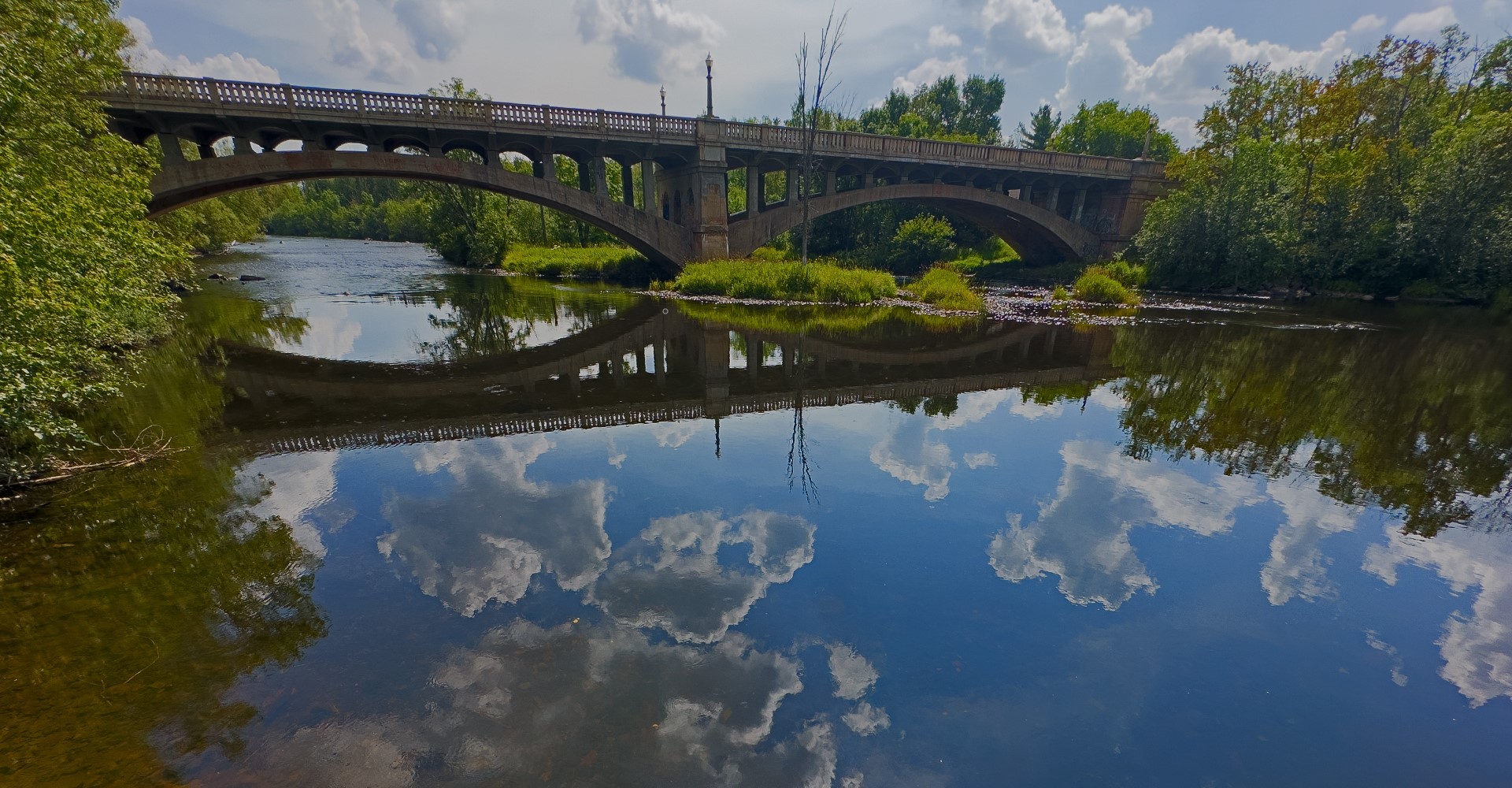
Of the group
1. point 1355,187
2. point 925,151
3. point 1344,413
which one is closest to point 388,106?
point 925,151

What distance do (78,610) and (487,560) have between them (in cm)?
282

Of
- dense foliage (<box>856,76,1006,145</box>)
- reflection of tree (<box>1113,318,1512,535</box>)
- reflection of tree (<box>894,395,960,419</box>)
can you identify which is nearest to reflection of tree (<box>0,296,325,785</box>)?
reflection of tree (<box>894,395,960,419</box>)

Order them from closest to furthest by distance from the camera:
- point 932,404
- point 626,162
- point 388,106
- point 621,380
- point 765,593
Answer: point 765,593
point 932,404
point 621,380
point 388,106
point 626,162

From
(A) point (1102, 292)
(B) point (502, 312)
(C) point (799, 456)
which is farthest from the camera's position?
(A) point (1102, 292)

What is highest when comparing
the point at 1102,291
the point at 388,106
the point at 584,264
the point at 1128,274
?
the point at 388,106

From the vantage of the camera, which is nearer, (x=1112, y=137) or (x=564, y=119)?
(x=564, y=119)

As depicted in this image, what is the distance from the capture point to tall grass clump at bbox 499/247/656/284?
3288 centimetres

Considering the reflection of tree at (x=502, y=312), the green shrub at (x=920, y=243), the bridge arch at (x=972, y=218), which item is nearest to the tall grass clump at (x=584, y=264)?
the reflection of tree at (x=502, y=312)

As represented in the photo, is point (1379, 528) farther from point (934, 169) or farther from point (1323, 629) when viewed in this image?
point (934, 169)

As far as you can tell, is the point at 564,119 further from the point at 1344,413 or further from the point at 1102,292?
the point at 1344,413

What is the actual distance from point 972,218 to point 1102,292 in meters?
18.2

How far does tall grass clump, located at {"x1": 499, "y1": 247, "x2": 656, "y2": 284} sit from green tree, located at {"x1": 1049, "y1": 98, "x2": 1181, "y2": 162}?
5761cm

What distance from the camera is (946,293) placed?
23.1 m

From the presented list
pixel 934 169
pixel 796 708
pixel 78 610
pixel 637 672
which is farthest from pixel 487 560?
pixel 934 169
